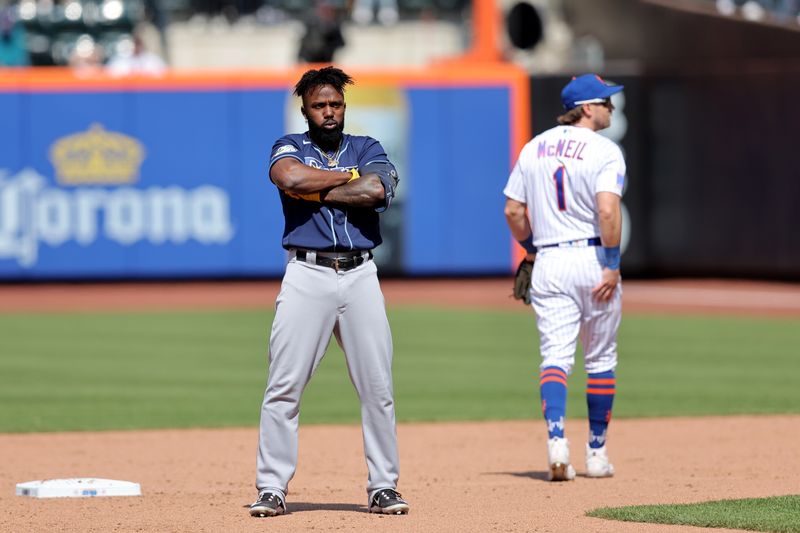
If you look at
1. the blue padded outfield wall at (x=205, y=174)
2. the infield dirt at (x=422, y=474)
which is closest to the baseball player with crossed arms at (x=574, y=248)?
the infield dirt at (x=422, y=474)

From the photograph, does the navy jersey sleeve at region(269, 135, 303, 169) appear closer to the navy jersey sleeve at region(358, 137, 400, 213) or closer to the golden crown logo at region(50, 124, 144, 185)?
the navy jersey sleeve at region(358, 137, 400, 213)

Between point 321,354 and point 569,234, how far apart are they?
173cm

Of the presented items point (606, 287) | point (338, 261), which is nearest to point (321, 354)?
point (338, 261)

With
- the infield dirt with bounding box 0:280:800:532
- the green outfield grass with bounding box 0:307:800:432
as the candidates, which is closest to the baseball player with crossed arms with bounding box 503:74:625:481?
the infield dirt with bounding box 0:280:800:532

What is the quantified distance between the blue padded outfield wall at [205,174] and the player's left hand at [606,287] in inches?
544

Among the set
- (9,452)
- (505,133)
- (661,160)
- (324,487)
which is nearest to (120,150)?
(505,133)

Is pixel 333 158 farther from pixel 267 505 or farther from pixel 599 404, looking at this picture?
pixel 599 404

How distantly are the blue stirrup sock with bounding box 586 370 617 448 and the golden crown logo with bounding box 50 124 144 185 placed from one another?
14.6 metres

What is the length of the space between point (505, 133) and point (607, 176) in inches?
560

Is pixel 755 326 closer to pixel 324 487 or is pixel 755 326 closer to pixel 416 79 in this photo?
pixel 416 79

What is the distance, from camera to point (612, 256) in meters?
7.65

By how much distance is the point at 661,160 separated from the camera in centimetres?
2191

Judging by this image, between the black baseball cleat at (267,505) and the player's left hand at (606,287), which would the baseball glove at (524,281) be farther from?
the black baseball cleat at (267,505)

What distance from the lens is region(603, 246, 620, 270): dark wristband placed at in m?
7.62
